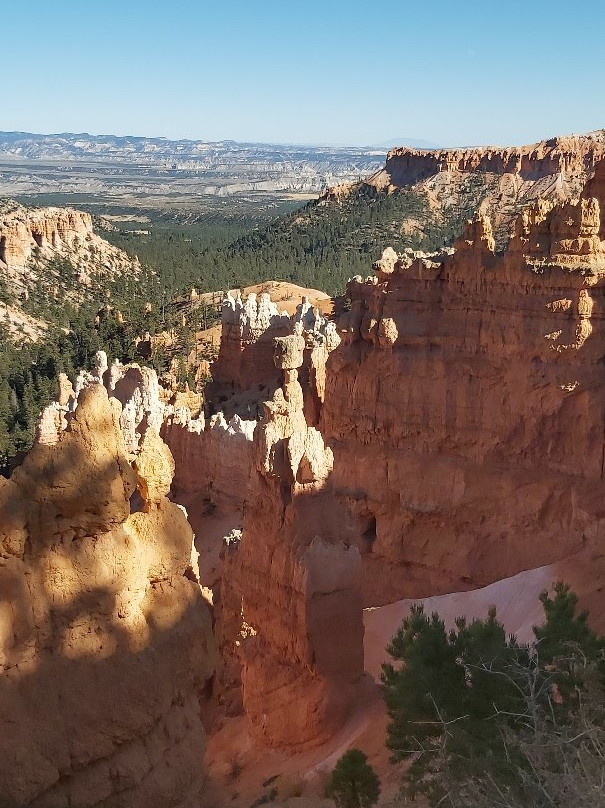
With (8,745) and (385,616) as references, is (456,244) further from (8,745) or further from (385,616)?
(8,745)

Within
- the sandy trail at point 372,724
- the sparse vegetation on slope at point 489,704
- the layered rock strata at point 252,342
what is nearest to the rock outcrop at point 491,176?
the layered rock strata at point 252,342

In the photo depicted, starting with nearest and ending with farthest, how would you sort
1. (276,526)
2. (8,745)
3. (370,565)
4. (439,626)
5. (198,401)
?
1. (8,745)
2. (439,626)
3. (276,526)
4. (370,565)
5. (198,401)

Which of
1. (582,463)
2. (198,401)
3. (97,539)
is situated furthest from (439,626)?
(198,401)

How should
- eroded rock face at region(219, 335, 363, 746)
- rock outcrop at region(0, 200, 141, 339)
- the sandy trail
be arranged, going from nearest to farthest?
1. the sandy trail
2. eroded rock face at region(219, 335, 363, 746)
3. rock outcrop at region(0, 200, 141, 339)

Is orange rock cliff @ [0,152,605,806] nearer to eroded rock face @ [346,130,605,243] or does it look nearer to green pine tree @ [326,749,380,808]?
green pine tree @ [326,749,380,808]

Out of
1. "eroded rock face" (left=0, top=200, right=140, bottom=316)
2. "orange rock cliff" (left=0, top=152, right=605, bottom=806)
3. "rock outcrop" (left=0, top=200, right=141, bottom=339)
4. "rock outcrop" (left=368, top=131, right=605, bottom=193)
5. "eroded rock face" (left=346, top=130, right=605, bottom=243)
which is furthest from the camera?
"rock outcrop" (left=368, top=131, right=605, bottom=193)

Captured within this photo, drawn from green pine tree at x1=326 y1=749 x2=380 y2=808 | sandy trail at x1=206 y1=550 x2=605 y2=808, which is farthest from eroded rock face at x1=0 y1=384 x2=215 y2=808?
sandy trail at x1=206 y1=550 x2=605 y2=808

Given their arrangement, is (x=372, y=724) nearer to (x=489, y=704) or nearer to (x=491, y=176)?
(x=489, y=704)
